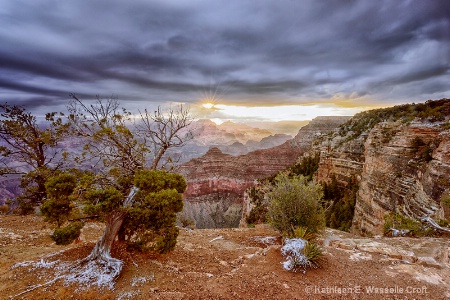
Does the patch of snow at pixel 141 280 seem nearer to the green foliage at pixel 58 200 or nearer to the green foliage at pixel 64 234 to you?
the green foliage at pixel 64 234

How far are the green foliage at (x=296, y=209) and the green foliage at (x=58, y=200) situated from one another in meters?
9.81

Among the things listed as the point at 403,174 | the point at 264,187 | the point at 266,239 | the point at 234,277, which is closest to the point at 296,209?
the point at 266,239

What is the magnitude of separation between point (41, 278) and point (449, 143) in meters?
24.4

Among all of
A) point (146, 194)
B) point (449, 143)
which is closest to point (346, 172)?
point (449, 143)

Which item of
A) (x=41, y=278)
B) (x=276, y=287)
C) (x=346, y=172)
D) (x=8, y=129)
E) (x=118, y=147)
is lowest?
(x=346, y=172)

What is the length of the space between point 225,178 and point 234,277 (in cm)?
8521

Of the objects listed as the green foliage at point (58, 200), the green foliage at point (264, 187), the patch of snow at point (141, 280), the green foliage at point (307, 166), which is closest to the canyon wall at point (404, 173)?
the green foliage at point (264, 187)

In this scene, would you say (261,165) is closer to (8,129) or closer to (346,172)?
(346,172)

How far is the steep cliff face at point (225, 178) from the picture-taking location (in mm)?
77625

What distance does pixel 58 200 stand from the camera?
834 cm

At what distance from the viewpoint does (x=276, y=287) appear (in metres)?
7.37

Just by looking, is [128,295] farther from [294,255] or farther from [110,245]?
[294,255]

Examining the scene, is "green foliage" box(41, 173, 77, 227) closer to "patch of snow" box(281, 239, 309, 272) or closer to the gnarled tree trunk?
the gnarled tree trunk

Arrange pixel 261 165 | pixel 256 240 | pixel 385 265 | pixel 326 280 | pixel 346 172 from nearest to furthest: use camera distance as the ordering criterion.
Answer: pixel 326 280 → pixel 385 265 → pixel 256 240 → pixel 346 172 → pixel 261 165
